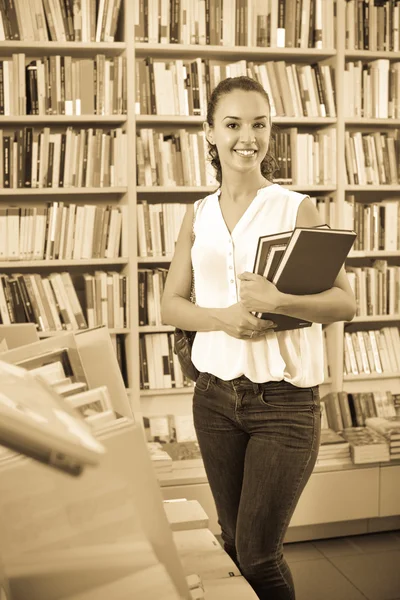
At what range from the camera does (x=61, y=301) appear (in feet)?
10.7

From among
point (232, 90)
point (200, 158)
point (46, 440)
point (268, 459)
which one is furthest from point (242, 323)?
point (200, 158)

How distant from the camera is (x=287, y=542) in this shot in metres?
3.01

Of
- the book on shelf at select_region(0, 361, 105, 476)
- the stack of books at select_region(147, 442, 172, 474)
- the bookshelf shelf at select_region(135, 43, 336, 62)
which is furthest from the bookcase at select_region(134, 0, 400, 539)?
the book on shelf at select_region(0, 361, 105, 476)

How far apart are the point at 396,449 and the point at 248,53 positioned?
1852 millimetres

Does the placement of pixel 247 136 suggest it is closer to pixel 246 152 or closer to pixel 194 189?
pixel 246 152

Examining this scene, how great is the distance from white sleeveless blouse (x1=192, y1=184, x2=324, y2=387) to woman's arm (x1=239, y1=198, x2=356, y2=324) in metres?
→ 0.06

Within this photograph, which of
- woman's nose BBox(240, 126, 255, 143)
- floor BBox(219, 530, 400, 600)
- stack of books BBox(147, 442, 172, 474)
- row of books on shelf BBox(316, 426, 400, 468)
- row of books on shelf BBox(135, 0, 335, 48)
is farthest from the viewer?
row of books on shelf BBox(135, 0, 335, 48)

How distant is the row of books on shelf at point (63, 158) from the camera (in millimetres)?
3176

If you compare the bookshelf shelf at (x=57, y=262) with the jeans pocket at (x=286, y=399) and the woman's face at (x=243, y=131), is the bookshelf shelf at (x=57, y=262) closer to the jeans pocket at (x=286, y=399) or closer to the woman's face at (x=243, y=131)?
the woman's face at (x=243, y=131)

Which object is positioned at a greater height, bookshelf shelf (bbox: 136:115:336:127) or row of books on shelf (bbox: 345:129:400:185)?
bookshelf shelf (bbox: 136:115:336:127)

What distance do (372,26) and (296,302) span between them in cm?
242

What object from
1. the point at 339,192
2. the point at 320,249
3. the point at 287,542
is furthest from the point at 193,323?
the point at 339,192

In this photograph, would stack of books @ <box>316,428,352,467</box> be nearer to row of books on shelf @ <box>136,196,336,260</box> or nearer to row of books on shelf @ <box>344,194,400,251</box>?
row of books on shelf @ <box>344,194,400,251</box>

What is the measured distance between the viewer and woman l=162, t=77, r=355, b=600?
1503 millimetres
